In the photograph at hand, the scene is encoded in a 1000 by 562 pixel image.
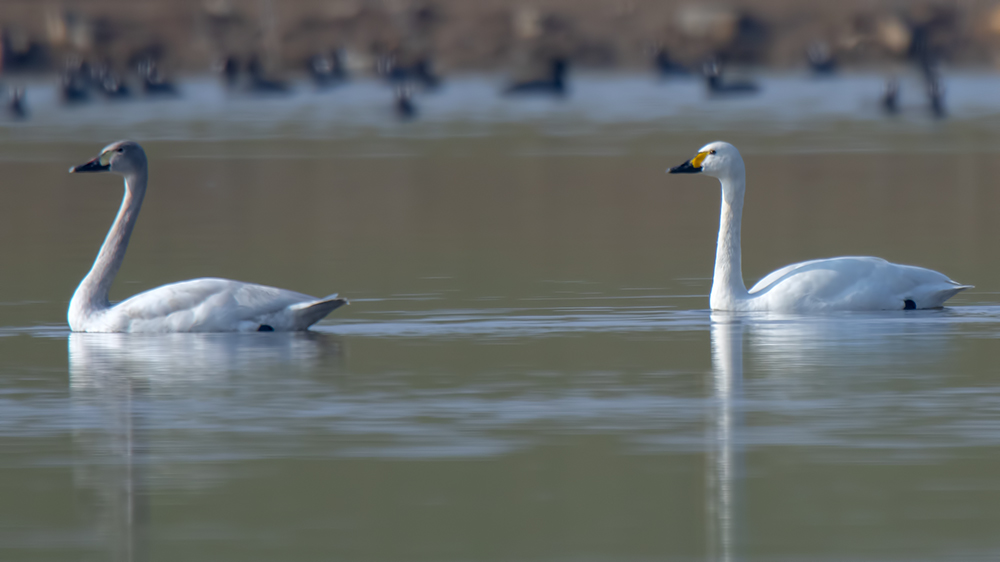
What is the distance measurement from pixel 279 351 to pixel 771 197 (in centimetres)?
1253

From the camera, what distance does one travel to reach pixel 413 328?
1225 cm

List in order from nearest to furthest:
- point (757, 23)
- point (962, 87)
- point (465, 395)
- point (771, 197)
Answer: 1. point (465, 395)
2. point (771, 197)
3. point (962, 87)
4. point (757, 23)

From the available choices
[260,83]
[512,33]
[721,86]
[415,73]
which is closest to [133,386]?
[721,86]

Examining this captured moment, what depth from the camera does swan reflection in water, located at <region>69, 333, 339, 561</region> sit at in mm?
7289

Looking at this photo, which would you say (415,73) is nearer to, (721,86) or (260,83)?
(260,83)

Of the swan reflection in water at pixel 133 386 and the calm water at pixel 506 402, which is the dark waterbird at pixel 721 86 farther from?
the swan reflection in water at pixel 133 386

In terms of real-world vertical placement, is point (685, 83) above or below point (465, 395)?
above

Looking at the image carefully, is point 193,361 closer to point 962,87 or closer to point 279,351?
point 279,351

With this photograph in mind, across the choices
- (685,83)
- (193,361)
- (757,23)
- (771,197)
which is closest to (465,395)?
(193,361)

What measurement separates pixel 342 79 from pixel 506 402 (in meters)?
64.6

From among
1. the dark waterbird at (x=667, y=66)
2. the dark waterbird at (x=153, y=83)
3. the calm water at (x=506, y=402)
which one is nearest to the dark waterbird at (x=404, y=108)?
the dark waterbird at (x=153, y=83)

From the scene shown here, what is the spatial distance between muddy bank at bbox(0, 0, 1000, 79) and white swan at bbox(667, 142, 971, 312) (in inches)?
2335

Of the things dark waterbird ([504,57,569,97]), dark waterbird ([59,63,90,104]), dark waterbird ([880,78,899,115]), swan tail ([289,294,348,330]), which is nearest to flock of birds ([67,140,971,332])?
swan tail ([289,294,348,330])

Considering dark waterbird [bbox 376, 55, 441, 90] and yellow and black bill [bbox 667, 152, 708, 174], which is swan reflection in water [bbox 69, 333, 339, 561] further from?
dark waterbird [bbox 376, 55, 441, 90]
